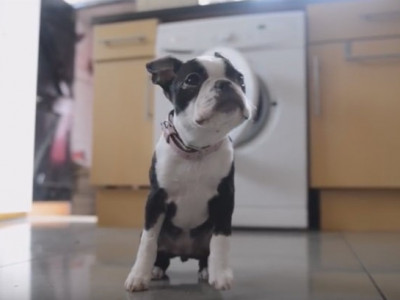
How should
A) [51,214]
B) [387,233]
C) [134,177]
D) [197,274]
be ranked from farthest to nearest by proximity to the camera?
[51,214] → [134,177] → [387,233] → [197,274]

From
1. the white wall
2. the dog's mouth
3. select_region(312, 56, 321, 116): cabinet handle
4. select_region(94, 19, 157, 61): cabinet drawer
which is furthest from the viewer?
the white wall

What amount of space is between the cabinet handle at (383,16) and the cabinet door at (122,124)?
0.94 metres

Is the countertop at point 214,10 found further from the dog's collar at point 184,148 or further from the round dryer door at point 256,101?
the dog's collar at point 184,148

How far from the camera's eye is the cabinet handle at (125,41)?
6.80 ft

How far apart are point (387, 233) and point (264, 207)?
1.55 ft

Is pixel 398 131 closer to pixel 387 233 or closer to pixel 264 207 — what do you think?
pixel 387 233

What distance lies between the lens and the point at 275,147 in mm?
1827

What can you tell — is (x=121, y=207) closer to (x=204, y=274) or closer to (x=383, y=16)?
(x=204, y=274)

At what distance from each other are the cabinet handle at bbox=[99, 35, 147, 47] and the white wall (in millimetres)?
561

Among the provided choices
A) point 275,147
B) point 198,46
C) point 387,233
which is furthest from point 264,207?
point 198,46

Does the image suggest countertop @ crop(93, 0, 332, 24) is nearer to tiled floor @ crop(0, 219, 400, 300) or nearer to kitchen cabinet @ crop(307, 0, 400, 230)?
kitchen cabinet @ crop(307, 0, 400, 230)

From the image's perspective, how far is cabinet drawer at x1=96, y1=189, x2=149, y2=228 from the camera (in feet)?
6.93

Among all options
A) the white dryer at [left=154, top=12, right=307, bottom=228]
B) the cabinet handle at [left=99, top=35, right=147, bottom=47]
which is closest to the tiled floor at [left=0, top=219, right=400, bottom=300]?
the white dryer at [left=154, top=12, right=307, bottom=228]

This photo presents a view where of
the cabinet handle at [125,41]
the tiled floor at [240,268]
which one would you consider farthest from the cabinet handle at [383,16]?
the cabinet handle at [125,41]
